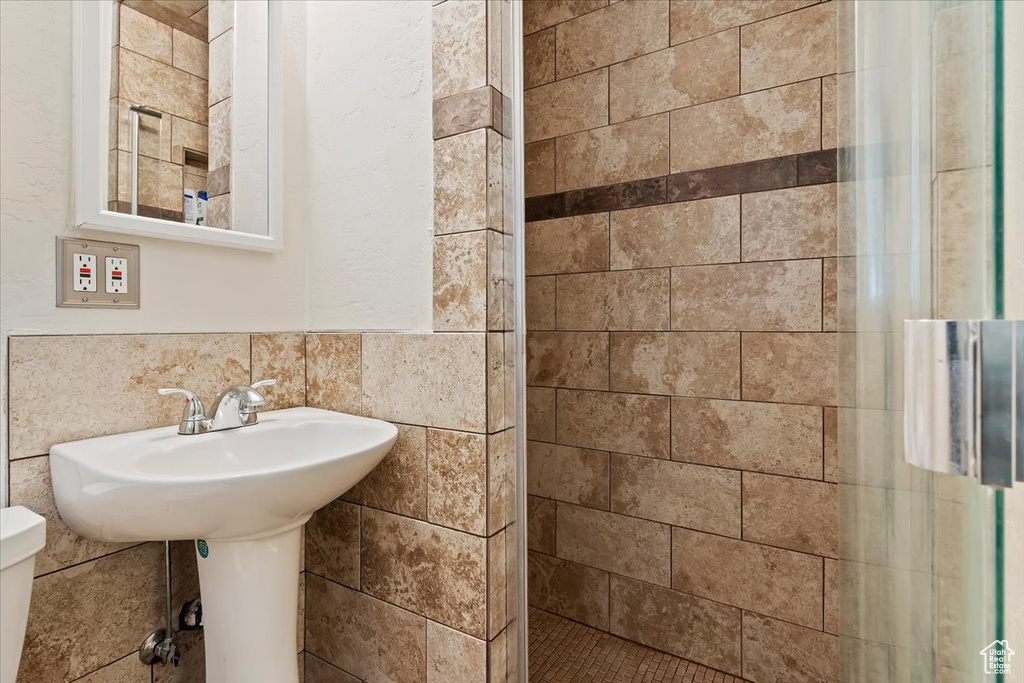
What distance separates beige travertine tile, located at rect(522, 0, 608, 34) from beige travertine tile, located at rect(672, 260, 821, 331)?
112 cm

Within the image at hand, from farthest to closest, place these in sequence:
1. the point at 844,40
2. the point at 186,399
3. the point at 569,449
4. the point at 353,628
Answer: the point at 569,449, the point at 353,628, the point at 186,399, the point at 844,40

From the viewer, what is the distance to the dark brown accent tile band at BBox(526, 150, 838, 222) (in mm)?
1513

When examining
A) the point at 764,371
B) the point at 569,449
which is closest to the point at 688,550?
the point at 569,449

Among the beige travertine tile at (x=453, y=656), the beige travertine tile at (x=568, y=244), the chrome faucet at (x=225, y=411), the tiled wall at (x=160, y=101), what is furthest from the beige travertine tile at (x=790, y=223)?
the tiled wall at (x=160, y=101)

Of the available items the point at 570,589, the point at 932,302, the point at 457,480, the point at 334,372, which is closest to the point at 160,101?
the point at 334,372

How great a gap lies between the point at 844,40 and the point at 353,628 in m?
1.52

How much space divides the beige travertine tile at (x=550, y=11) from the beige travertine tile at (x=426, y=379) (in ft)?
5.14

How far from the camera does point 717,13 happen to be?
5.40 ft

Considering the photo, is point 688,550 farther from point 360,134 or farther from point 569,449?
point 360,134

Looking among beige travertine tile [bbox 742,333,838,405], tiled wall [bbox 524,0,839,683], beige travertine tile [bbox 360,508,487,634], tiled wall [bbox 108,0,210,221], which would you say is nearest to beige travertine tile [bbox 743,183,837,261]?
tiled wall [bbox 524,0,839,683]

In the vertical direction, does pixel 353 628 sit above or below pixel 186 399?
below

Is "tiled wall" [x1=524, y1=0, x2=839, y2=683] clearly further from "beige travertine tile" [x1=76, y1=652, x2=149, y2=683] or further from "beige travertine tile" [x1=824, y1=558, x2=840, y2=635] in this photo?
"beige travertine tile" [x1=76, y1=652, x2=149, y2=683]

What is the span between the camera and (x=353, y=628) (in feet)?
4.19

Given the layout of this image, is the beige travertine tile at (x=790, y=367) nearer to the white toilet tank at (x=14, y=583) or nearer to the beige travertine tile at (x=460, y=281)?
the beige travertine tile at (x=460, y=281)
